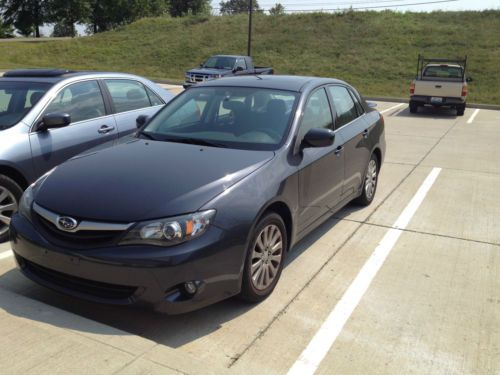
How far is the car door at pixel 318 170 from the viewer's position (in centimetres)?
418

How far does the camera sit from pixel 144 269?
2.97 meters

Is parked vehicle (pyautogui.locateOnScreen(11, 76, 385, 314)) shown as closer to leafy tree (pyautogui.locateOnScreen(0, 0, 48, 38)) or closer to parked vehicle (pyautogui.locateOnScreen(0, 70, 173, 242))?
parked vehicle (pyautogui.locateOnScreen(0, 70, 173, 242))

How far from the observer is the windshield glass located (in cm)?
2117

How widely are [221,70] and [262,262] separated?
18093 millimetres

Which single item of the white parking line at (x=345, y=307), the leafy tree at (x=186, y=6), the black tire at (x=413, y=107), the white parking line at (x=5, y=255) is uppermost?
the leafy tree at (x=186, y=6)

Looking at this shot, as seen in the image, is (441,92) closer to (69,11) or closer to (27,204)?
(27,204)

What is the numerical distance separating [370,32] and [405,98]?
47.3ft

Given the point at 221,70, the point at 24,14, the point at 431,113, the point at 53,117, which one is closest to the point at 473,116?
the point at 431,113

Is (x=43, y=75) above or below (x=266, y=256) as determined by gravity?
above

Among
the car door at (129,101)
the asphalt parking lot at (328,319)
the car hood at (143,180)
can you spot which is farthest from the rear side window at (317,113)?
the car door at (129,101)

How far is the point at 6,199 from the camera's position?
4.70 m

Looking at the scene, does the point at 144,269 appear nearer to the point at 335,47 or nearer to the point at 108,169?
the point at 108,169

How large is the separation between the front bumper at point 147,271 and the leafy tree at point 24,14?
79174 millimetres

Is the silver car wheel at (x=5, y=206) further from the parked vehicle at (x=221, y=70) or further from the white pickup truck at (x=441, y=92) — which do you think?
the parked vehicle at (x=221, y=70)
